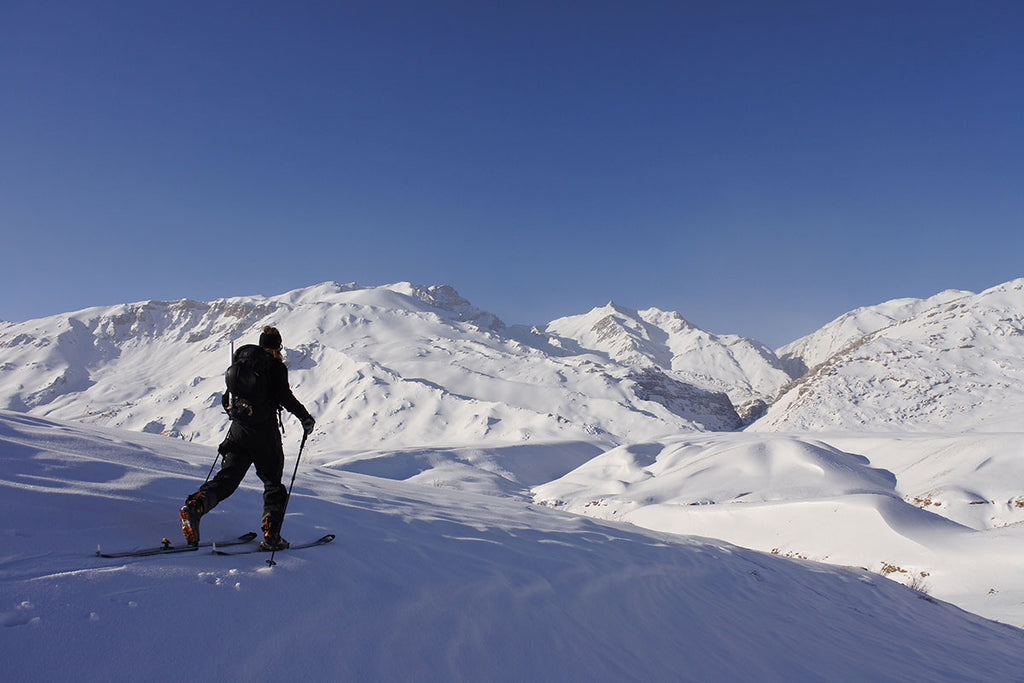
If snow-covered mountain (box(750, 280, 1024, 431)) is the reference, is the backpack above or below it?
below

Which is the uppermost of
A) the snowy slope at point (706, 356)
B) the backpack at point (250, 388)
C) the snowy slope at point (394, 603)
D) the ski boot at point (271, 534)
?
the snowy slope at point (706, 356)

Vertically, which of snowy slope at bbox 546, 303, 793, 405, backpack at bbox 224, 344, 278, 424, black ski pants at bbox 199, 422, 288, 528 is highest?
snowy slope at bbox 546, 303, 793, 405

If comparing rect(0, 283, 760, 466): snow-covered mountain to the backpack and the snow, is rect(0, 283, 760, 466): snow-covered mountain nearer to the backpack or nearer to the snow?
the snow

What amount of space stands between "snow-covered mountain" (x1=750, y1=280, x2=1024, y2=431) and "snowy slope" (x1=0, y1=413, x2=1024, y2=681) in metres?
33.6

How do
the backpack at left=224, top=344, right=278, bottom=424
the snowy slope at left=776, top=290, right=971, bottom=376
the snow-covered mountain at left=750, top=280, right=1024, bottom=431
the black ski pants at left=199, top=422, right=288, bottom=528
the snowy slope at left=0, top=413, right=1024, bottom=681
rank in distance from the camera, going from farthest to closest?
the snowy slope at left=776, top=290, right=971, bottom=376
the snow-covered mountain at left=750, top=280, right=1024, bottom=431
the backpack at left=224, top=344, right=278, bottom=424
the black ski pants at left=199, top=422, right=288, bottom=528
the snowy slope at left=0, top=413, right=1024, bottom=681

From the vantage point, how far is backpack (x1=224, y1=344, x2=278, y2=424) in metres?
3.66

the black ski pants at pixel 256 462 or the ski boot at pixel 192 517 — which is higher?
the black ski pants at pixel 256 462

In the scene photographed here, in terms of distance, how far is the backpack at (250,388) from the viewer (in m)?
3.66

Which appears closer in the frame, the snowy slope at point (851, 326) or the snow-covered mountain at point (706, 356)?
the snow-covered mountain at point (706, 356)

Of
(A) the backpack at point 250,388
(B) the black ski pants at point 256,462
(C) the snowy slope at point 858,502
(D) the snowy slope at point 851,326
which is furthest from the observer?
(D) the snowy slope at point 851,326

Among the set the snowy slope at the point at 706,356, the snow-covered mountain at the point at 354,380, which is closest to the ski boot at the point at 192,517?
the snow-covered mountain at the point at 354,380

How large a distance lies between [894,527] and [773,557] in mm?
3586

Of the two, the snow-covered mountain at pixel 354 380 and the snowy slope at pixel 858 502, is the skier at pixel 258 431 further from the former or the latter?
the snow-covered mountain at pixel 354 380

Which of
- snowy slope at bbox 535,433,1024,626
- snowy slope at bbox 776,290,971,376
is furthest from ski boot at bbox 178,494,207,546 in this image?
snowy slope at bbox 776,290,971,376
